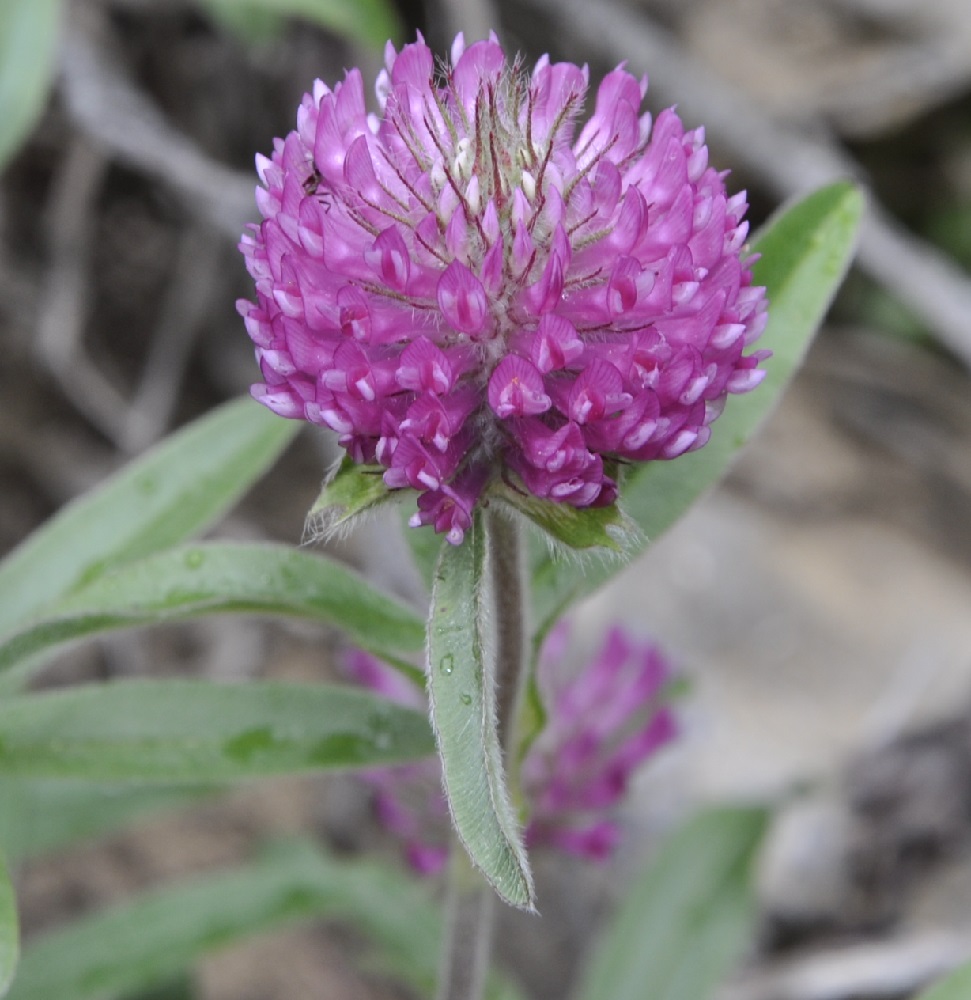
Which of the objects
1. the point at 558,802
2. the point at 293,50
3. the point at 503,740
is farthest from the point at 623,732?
the point at 293,50

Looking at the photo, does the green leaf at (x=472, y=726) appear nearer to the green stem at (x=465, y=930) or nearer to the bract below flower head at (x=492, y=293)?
the bract below flower head at (x=492, y=293)

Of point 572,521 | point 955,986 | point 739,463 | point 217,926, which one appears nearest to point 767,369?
point 572,521

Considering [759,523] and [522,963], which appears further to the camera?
[759,523]

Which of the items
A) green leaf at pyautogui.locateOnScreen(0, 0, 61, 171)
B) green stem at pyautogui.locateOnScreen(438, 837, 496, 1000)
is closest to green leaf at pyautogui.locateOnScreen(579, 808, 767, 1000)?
green stem at pyautogui.locateOnScreen(438, 837, 496, 1000)

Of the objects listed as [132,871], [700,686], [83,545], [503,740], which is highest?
[503,740]

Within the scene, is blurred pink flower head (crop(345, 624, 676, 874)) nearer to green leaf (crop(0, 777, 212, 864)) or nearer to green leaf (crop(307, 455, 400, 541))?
green leaf (crop(0, 777, 212, 864))

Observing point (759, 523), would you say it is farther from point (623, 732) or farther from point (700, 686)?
point (623, 732)
